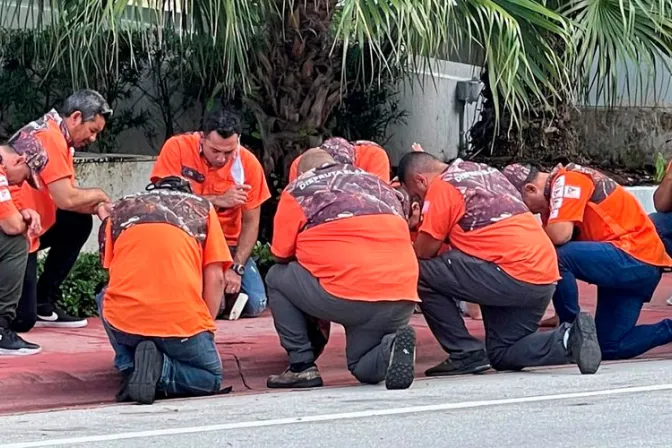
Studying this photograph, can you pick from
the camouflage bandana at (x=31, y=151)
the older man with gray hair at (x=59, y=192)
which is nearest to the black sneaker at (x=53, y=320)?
the older man with gray hair at (x=59, y=192)

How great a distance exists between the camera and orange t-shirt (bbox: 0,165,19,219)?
8336 mm

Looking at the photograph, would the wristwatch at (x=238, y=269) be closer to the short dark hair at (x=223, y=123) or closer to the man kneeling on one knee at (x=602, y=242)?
the short dark hair at (x=223, y=123)

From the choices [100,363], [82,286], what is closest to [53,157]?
[100,363]

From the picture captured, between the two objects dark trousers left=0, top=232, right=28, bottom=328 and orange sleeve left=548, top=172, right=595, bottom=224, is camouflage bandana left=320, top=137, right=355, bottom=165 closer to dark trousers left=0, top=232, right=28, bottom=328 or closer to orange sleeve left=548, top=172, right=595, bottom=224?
orange sleeve left=548, top=172, right=595, bottom=224

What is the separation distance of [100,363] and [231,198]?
171 cm

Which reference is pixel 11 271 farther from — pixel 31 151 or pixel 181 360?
pixel 181 360

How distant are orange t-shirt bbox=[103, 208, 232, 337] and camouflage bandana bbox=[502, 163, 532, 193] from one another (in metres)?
2.41

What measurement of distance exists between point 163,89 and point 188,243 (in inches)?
266

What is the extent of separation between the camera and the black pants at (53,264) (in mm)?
9156

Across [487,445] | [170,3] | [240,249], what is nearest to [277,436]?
[487,445]

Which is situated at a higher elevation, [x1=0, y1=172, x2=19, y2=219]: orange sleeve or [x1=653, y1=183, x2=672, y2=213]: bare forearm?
[x1=0, y1=172, x2=19, y2=219]: orange sleeve

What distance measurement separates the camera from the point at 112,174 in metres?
12.2

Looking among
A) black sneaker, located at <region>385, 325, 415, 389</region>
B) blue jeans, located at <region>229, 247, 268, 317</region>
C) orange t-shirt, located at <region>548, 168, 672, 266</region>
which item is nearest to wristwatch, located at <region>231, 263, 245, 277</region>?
blue jeans, located at <region>229, 247, 268, 317</region>

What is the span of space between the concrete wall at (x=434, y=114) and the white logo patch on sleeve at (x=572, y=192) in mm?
5990
